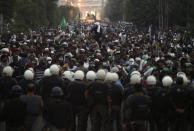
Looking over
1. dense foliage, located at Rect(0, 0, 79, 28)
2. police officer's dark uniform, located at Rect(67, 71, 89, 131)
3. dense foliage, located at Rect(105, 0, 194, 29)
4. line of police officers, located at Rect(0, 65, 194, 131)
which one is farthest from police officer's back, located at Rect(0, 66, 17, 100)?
dense foliage, located at Rect(105, 0, 194, 29)

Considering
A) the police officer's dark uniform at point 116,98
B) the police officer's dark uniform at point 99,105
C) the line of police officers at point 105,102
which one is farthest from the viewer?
the police officer's dark uniform at point 116,98

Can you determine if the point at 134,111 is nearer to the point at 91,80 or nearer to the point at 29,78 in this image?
the point at 91,80

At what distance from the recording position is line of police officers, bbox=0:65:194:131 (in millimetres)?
9461

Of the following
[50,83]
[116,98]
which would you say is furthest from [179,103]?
[50,83]

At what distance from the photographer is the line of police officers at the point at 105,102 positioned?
9.46m

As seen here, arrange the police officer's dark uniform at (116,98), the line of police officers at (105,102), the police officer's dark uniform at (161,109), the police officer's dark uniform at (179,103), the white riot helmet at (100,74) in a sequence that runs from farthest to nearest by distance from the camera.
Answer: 1. the police officer's dark uniform at (116,98)
2. the white riot helmet at (100,74)
3. the police officer's dark uniform at (161,109)
4. the police officer's dark uniform at (179,103)
5. the line of police officers at (105,102)

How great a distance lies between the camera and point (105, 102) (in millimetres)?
10836

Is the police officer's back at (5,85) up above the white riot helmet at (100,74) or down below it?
below

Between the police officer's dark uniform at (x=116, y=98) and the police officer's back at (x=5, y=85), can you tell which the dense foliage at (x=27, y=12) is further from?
the police officer's dark uniform at (x=116, y=98)

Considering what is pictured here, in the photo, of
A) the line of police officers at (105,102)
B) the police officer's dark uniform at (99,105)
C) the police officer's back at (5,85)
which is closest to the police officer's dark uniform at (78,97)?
the line of police officers at (105,102)

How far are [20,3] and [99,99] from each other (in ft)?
135

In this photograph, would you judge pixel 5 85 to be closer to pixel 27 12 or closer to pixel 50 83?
pixel 50 83

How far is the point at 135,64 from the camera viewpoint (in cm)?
1705

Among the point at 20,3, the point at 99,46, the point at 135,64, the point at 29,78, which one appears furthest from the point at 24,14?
the point at 29,78
